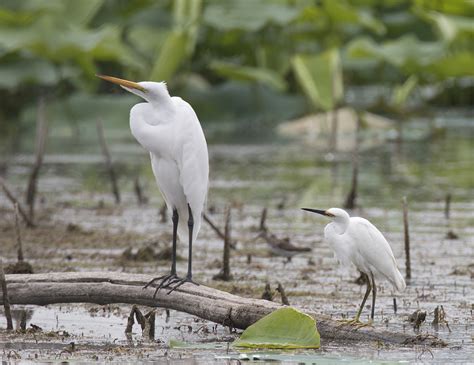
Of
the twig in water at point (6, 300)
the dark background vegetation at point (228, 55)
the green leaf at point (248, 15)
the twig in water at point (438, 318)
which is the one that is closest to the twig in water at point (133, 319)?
the twig in water at point (6, 300)

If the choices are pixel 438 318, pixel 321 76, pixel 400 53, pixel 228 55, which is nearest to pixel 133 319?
pixel 438 318

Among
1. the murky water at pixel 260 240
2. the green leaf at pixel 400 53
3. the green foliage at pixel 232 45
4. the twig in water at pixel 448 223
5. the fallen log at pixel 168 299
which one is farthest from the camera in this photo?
the green leaf at pixel 400 53

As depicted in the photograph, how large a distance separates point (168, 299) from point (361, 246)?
1.06 metres

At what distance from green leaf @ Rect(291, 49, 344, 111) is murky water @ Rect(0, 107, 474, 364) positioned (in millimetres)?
1079

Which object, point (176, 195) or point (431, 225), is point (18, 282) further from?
point (431, 225)

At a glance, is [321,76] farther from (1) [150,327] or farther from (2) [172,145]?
(1) [150,327]

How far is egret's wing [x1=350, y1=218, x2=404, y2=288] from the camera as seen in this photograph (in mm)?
6336

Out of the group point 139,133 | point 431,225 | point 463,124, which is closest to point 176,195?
point 139,133

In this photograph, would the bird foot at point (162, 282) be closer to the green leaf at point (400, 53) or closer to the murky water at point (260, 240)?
the murky water at point (260, 240)

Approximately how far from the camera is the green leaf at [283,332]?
5656mm

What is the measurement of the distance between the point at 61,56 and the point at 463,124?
6986 mm

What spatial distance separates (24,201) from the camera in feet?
39.3

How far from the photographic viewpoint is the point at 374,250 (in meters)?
6.33

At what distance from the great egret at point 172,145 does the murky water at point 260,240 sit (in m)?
0.66
